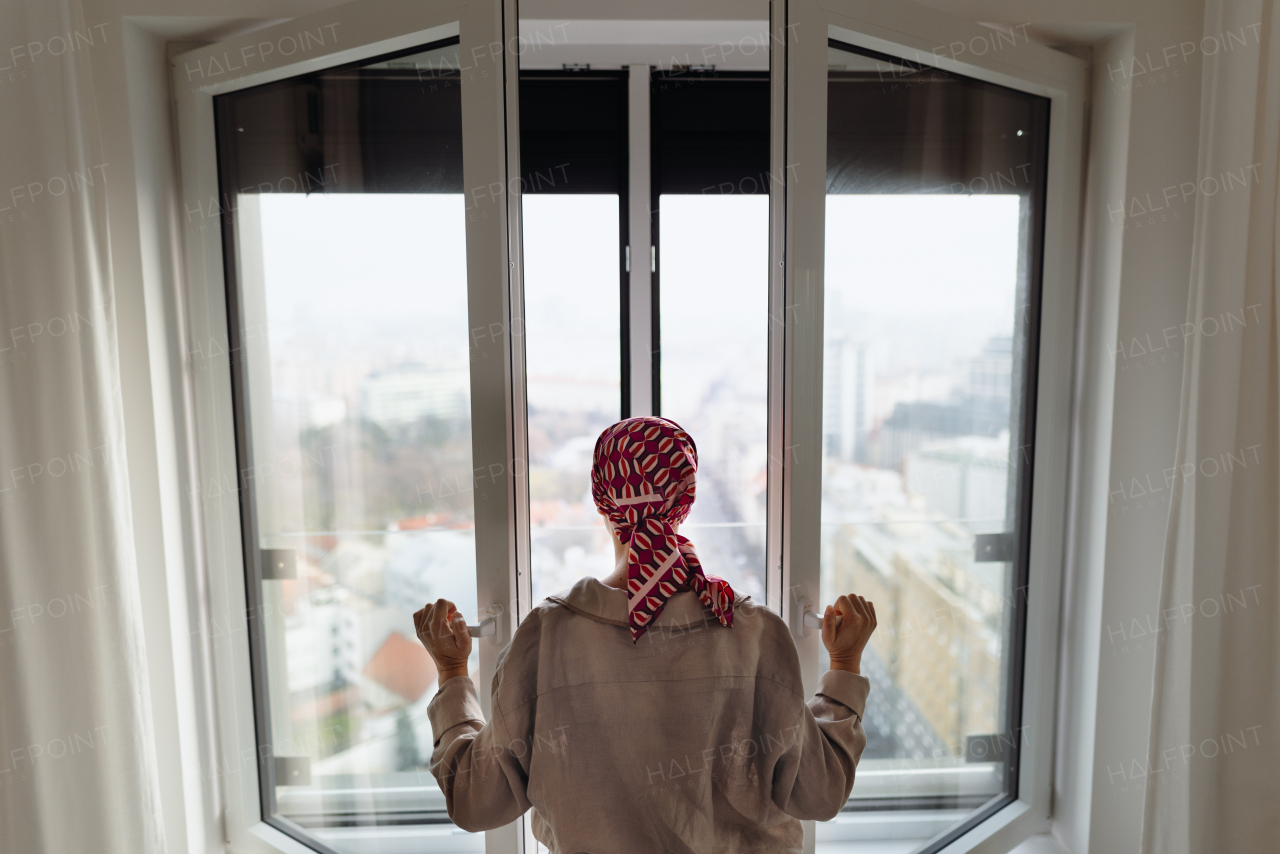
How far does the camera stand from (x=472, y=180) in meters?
1.08

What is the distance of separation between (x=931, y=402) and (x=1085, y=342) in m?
0.36

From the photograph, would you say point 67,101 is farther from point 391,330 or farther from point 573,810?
point 573,810

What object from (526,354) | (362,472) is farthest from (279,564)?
(526,354)

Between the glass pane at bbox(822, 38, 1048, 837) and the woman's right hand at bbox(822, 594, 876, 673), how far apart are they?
192 millimetres

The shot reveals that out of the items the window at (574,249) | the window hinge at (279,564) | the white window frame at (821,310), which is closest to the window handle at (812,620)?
the white window frame at (821,310)

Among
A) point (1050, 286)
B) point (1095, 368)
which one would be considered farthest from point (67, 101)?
point (1095, 368)

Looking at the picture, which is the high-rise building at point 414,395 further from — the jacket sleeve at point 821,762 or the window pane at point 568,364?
the jacket sleeve at point 821,762

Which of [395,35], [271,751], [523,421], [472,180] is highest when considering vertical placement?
[395,35]

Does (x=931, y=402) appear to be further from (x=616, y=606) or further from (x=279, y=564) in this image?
(x=279, y=564)

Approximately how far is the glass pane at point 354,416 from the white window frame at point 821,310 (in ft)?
1.85

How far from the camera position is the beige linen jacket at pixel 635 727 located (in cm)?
87

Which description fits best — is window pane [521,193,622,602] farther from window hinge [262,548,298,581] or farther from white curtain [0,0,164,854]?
white curtain [0,0,164,854]

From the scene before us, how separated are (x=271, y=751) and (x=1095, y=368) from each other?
1.89 meters

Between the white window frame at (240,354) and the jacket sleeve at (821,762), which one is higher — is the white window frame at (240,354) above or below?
above
